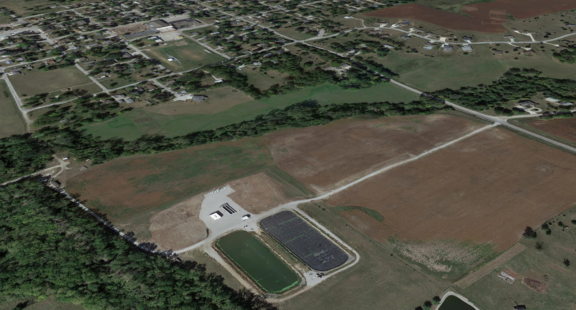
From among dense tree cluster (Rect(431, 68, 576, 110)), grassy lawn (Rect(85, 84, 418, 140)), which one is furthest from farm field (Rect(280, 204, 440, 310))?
dense tree cluster (Rect(431, 68, 576, 110))

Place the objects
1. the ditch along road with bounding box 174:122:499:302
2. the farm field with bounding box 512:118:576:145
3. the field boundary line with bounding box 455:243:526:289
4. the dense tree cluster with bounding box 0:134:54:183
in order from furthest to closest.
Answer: the farm field with bounding box 512:118:576:145
the dense tree cluster with bounding box 0:134:54:183
the ditch along road with bounding box 174:122:499:302
the field boundary line with bounding box 455:243:526:289

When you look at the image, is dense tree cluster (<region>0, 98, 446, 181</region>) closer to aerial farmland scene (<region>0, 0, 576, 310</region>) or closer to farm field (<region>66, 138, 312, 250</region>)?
aerial farmland scene (<region>0, 0, 576, 310</region>)

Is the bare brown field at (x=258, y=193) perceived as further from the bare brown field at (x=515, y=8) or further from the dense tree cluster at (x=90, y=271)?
the bare brown field at (x=515, y=8)

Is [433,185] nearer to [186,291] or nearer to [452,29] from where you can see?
[186,291]

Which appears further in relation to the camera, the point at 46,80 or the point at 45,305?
the point at 46,80

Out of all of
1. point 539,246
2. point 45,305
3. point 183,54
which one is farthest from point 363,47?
point 45,305

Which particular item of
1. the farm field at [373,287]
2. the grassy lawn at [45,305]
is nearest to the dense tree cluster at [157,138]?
the grassy lawn at [45,305]

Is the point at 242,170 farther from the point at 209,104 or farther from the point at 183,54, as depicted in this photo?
the point at 183,54
